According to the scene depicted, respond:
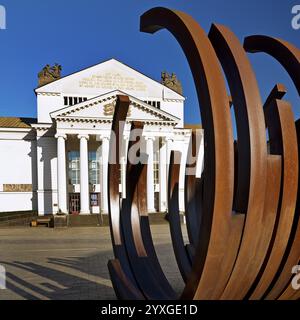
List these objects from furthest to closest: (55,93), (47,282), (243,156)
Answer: (55,93) → (47,282) → (243,156)

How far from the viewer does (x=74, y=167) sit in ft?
118

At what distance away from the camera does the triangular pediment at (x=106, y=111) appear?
31.5 metres

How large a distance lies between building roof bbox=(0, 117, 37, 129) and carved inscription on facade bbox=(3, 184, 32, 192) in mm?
6766

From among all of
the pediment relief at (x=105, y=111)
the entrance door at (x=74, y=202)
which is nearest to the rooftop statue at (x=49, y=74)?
the pediment relief at (x=105, y=111)

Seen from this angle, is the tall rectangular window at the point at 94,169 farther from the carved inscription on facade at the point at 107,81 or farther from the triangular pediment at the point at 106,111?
the carved inscription on facade at the point at 107,81

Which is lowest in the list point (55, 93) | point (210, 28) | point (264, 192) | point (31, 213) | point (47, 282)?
point (31, 213)

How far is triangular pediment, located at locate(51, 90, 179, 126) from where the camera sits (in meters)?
31.5

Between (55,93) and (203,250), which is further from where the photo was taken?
(55,93)

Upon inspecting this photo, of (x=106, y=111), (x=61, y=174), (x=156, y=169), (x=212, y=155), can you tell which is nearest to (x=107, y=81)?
(x=106, y=111)

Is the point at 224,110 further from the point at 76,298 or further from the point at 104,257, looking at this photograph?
the point at 104,257

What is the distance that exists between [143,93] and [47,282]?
30.1m

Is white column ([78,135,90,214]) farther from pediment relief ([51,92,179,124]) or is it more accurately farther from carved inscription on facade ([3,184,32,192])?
carved inscription on facade ([3,184,32,192])
